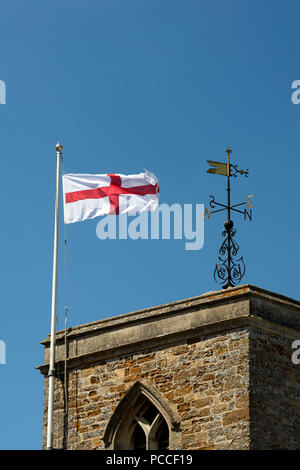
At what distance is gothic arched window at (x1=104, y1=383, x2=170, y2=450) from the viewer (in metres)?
37.4

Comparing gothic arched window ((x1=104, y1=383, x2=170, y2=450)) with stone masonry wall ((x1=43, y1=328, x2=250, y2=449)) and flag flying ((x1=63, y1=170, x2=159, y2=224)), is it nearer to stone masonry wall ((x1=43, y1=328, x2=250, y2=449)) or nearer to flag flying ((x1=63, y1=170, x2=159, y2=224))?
stone masonry wall ((x1=43, y1=328, x2=250, y2=449))

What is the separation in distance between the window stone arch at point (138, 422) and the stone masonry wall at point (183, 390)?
157 millimetres

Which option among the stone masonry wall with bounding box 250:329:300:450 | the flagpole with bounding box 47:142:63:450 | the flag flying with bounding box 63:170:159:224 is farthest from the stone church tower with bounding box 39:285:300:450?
the flag flying with bounding box 63:170:159:224

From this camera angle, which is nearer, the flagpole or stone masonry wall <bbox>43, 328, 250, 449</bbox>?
stone masonry wall <bbox>43, 328, 250, 449</bbox>

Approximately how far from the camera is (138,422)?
37531mm

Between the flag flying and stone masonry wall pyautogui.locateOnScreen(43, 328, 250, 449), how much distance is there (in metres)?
3.41

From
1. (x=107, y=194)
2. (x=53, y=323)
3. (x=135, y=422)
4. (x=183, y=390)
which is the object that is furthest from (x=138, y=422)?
(x=107, y=194)

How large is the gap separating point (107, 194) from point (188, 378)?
195 inches

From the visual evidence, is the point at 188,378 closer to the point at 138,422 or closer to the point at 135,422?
the point at 138,422

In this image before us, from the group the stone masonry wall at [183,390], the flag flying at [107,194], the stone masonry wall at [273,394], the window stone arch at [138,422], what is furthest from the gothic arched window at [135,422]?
the flag flying at [107,194]

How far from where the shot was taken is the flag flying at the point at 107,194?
1539 inches
